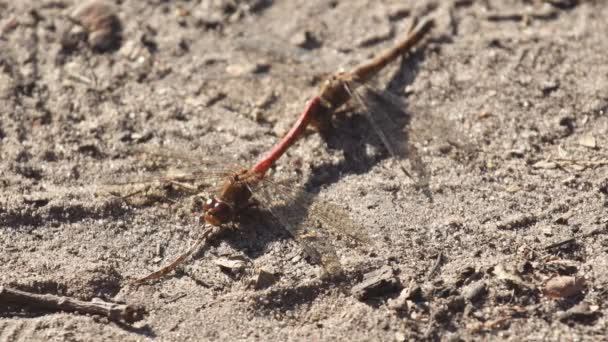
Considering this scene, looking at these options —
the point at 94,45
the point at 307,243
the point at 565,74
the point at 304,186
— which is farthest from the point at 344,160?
the point at 94,45

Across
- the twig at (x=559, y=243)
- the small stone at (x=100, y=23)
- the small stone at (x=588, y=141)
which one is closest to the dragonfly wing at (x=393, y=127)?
the twig at (x=559, y=243)

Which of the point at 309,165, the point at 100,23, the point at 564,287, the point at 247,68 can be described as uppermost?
the point at 100,23

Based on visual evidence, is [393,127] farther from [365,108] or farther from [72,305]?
[72,305]

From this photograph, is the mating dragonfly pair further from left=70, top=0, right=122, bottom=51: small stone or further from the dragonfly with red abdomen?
left=70, top=0, right=122, bottom=51: small stone

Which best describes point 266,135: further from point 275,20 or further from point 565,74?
point 565,74

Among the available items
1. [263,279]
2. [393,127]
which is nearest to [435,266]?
[263,279]

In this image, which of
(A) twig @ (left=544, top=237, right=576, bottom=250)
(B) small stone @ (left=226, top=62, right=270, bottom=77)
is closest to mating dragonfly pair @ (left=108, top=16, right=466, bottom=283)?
(B) small stone @ (left=226, top=62, right=270, bottom=77)
